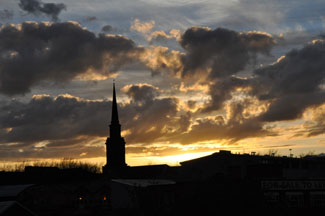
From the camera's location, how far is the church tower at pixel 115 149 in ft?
402

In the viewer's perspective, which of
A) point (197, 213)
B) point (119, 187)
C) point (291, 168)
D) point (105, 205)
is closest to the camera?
point (197, 213)

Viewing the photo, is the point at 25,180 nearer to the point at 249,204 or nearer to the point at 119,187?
the point at 119,187

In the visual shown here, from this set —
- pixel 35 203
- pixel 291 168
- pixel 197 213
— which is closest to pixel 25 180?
pixel 35 203

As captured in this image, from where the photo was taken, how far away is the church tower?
402 ft

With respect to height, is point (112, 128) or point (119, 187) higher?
point (112, 128)

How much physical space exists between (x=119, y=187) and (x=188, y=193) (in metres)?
10.4

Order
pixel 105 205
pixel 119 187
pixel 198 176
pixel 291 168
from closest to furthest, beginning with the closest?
pixel 119 187 → pixel 105 205 → pixel 198 176 → pixel 291 168

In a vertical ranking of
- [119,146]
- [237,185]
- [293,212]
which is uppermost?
[119,146]

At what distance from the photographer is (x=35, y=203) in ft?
202

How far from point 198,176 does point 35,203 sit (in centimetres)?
2435

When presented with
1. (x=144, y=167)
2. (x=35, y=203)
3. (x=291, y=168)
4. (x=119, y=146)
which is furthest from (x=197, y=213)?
(x=119, y=146)

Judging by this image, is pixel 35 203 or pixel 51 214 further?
pixel 35 203

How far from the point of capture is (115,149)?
124 meters

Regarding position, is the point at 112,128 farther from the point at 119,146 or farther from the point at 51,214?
the point at 51,214
